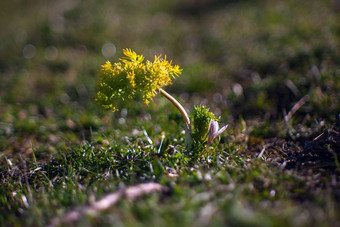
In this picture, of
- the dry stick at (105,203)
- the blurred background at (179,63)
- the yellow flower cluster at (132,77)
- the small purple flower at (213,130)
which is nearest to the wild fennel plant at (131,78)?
the yellow flower cluster at (132,77)

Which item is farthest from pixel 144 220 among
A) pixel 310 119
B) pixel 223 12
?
pixel 223 12

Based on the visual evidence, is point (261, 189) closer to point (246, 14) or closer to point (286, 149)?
point (286, 149)

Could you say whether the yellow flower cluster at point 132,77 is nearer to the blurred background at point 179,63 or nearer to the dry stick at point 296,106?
the blurred background at point 179,63

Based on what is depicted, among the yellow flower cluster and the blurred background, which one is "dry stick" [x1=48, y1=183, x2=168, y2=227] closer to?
the yellow flower cluster

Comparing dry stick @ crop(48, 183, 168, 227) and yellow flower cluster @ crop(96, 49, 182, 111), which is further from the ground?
yellow flower cluster @ crop(96, 49, 182, 111)

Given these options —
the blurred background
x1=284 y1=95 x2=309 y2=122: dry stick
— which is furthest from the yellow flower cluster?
x1=284 y1=95 x2=309 y2=122: dry stick
